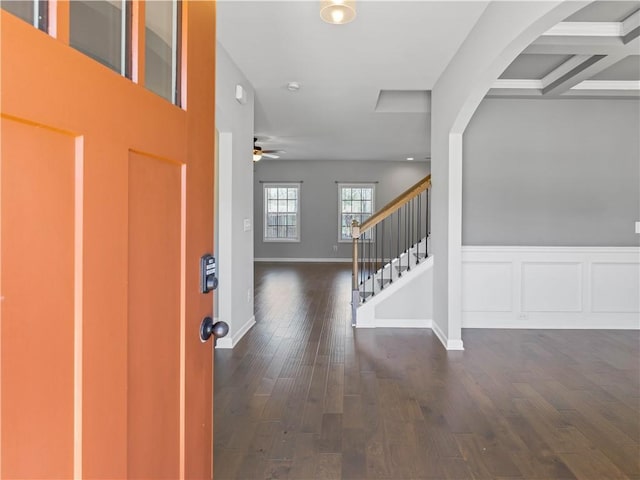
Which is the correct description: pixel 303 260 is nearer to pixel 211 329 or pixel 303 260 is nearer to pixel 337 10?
pixel 337 10

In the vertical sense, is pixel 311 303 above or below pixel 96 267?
below

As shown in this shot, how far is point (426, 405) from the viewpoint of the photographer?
8.54ft

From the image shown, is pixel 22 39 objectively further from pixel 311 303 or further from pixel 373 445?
pixel 311 303

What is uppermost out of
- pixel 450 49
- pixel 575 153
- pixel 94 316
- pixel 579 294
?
pixel 450 49

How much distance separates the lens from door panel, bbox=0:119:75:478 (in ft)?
1.77

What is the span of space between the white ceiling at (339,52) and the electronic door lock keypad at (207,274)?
7.71 ft

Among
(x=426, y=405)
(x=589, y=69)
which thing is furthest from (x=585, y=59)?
(x=426, y=405)

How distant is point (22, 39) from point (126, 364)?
56cm

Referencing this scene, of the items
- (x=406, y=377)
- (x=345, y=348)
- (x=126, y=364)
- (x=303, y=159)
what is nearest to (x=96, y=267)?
(x=126, y=364)

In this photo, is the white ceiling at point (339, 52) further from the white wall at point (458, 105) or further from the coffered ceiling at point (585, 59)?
the coffered ceiling at point (585, 59)

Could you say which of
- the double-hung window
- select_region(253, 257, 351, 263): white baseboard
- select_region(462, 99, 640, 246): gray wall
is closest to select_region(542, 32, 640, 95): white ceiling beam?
select_region(462, 99, 640, 246): gray wall

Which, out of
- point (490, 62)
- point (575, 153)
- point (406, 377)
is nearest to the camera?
point (490, 62)

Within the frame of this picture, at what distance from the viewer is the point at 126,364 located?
788 millimetres

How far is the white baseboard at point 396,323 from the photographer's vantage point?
4.54m
